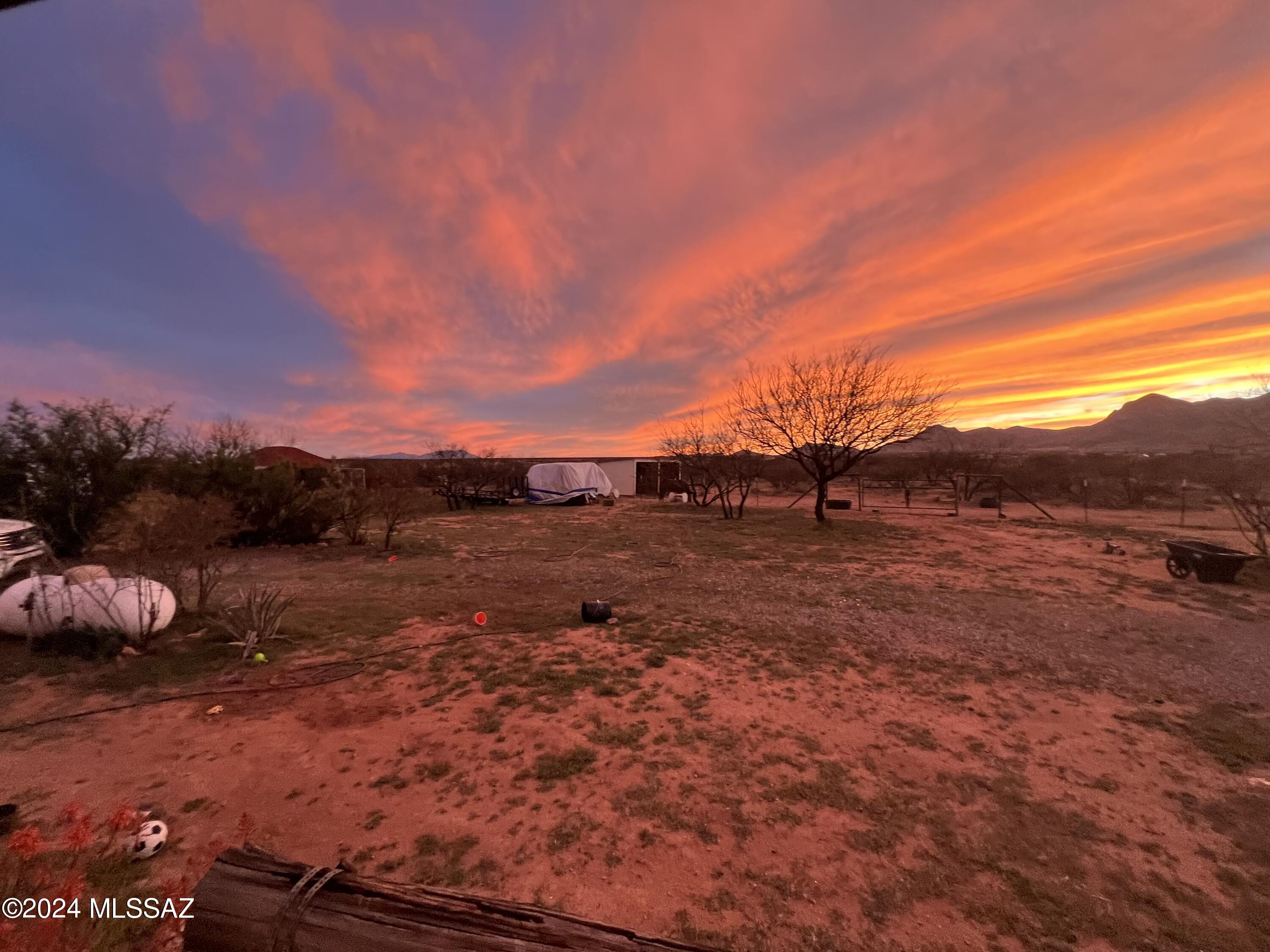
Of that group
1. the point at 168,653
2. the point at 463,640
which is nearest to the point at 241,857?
the point at 463,640

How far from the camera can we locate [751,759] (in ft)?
12.8

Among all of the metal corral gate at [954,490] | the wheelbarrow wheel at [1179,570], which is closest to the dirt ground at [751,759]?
the wheelbarrow wheel at [1179,570]

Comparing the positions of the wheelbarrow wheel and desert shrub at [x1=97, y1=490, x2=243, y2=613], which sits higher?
desert shrub at [x1=97, y1=490, x2=243, y2=613]

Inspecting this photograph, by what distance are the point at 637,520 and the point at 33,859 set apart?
56.8ft

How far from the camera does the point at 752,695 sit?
16.3 feet

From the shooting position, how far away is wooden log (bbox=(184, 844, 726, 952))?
4.24ft

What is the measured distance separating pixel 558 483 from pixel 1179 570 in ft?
74.1

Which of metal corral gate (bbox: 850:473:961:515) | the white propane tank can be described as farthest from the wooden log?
metal corral gate (bbox: 850:473:961:515)

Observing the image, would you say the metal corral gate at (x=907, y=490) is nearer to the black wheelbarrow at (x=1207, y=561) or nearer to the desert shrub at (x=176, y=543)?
the black wheelbarrow at (x=1207, y=561)

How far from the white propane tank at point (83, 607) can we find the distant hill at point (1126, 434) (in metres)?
50.3

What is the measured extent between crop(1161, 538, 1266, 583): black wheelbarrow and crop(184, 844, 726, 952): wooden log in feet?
42.3

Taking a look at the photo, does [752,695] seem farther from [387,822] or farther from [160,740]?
[160,740]

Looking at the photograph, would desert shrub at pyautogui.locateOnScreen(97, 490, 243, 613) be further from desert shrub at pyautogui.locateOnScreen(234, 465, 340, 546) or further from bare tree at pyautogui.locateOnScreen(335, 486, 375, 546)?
bare tree at pyautogui.locateOnScreen(335, 486, 375, 546)

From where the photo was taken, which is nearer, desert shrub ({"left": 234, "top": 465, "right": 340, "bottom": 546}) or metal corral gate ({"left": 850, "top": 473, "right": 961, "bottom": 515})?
desert shrub ({"left": 234, "top": 465, "right": 340, "bottom": 546})
